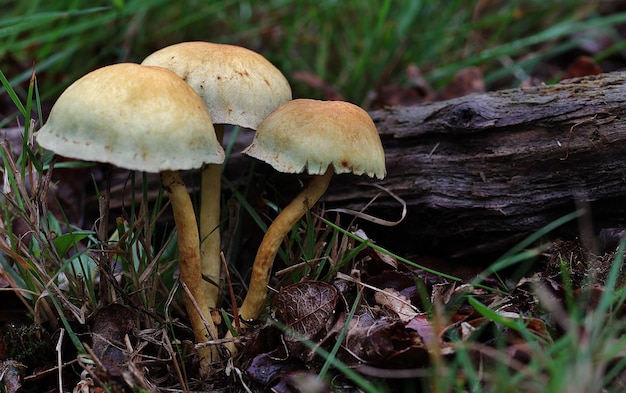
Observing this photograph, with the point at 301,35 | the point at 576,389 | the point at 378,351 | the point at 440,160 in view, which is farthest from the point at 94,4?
the point at 576,389

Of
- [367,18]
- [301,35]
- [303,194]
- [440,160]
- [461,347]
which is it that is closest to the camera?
[461,347]

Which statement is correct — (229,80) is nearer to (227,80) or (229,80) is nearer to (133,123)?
(227,80)

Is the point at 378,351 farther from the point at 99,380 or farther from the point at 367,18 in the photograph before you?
the point at 367,18

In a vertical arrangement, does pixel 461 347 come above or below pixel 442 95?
above

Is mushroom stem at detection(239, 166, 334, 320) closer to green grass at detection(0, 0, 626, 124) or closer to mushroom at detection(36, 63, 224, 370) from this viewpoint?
mushroom at detection(36, 63, 224, 370)

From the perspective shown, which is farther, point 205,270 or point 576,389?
point 205,270

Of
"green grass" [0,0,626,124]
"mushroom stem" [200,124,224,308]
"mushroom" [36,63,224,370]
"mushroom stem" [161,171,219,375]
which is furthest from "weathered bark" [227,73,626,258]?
"green grass" [0,0,626,124]

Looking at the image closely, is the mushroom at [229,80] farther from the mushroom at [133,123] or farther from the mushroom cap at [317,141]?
the mushroom at [133,123]
